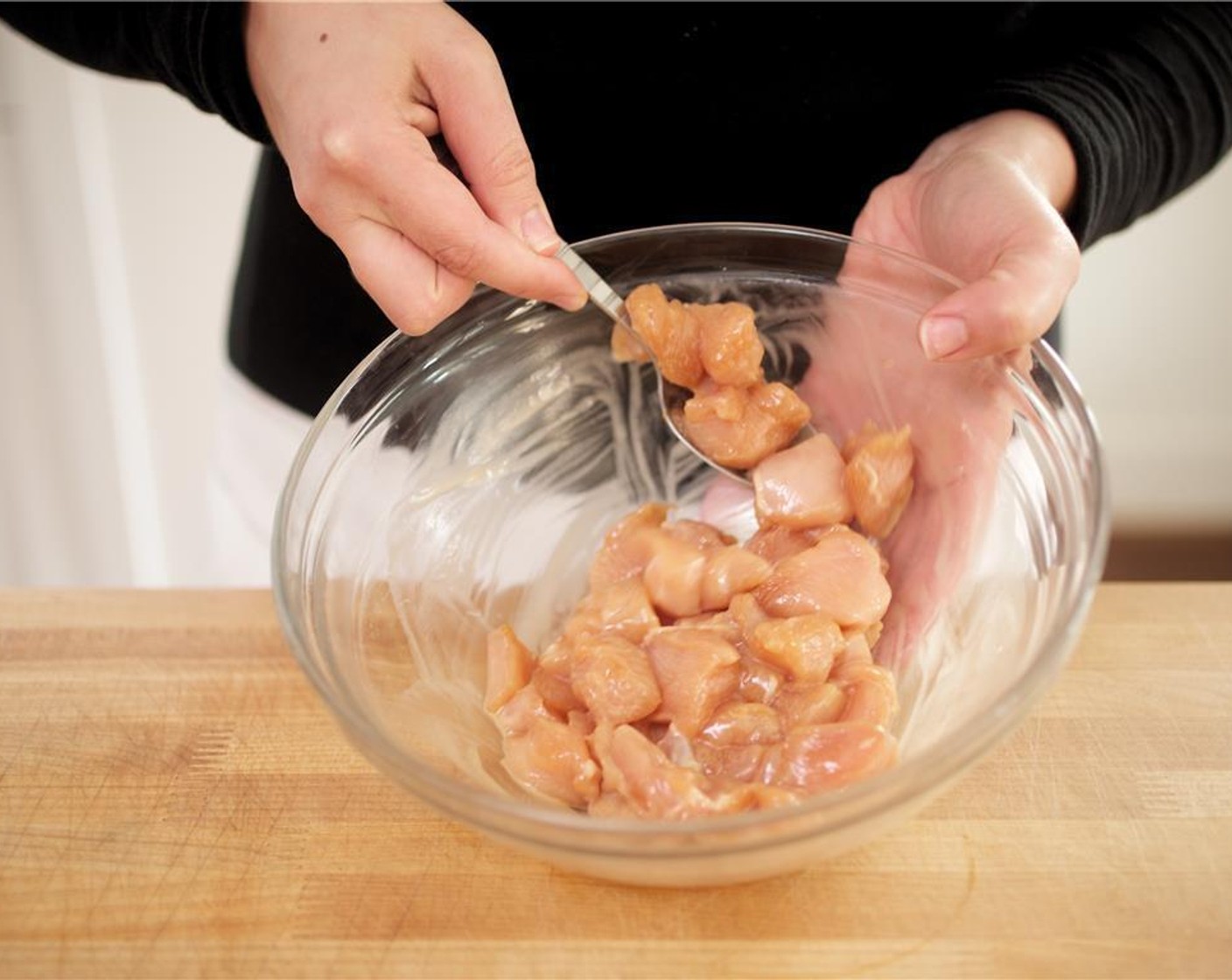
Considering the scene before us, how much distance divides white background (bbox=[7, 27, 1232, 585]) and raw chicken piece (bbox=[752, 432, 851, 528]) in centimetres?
175

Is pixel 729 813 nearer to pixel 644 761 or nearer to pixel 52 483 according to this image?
pixel 644 761

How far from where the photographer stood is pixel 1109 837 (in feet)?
4.15

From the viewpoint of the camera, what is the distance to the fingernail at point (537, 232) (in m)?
1.33

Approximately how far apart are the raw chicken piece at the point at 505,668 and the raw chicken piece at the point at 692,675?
14 cm

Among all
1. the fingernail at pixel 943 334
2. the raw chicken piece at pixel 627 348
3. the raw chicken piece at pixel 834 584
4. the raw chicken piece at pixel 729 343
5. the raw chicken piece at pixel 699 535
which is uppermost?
the fingernail at pixel 943 334

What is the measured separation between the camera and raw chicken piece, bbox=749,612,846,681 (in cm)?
128

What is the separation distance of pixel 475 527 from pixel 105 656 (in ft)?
1.62

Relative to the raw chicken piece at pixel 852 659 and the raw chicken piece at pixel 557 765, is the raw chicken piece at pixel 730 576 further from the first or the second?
the raw chicken piece at pixel 557 765

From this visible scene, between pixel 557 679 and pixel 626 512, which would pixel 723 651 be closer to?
pixel 557 679

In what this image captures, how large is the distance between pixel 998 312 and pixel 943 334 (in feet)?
0.19

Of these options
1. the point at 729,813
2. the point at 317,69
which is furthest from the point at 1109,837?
the point at 317,69

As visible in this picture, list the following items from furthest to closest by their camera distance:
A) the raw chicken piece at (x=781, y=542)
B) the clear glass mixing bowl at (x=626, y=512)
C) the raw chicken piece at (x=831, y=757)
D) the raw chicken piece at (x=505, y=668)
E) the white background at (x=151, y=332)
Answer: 1. the white background at (x=151, y=332)
2. the raw chicken piece at (x=781, y=542)
3. the raw chicken piece at (x=505, y=668)
4. the raw chicken piece at (x=831, y=757)
5. the clear glass mixing bowl at (x=626, y=512)

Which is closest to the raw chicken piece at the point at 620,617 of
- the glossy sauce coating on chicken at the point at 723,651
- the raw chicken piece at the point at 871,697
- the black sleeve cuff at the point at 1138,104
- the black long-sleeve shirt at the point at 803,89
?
the glossy sauce coating on chicken at the point at 723,651

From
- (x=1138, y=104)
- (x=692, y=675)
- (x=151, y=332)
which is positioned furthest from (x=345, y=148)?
(x=151, y=332)
